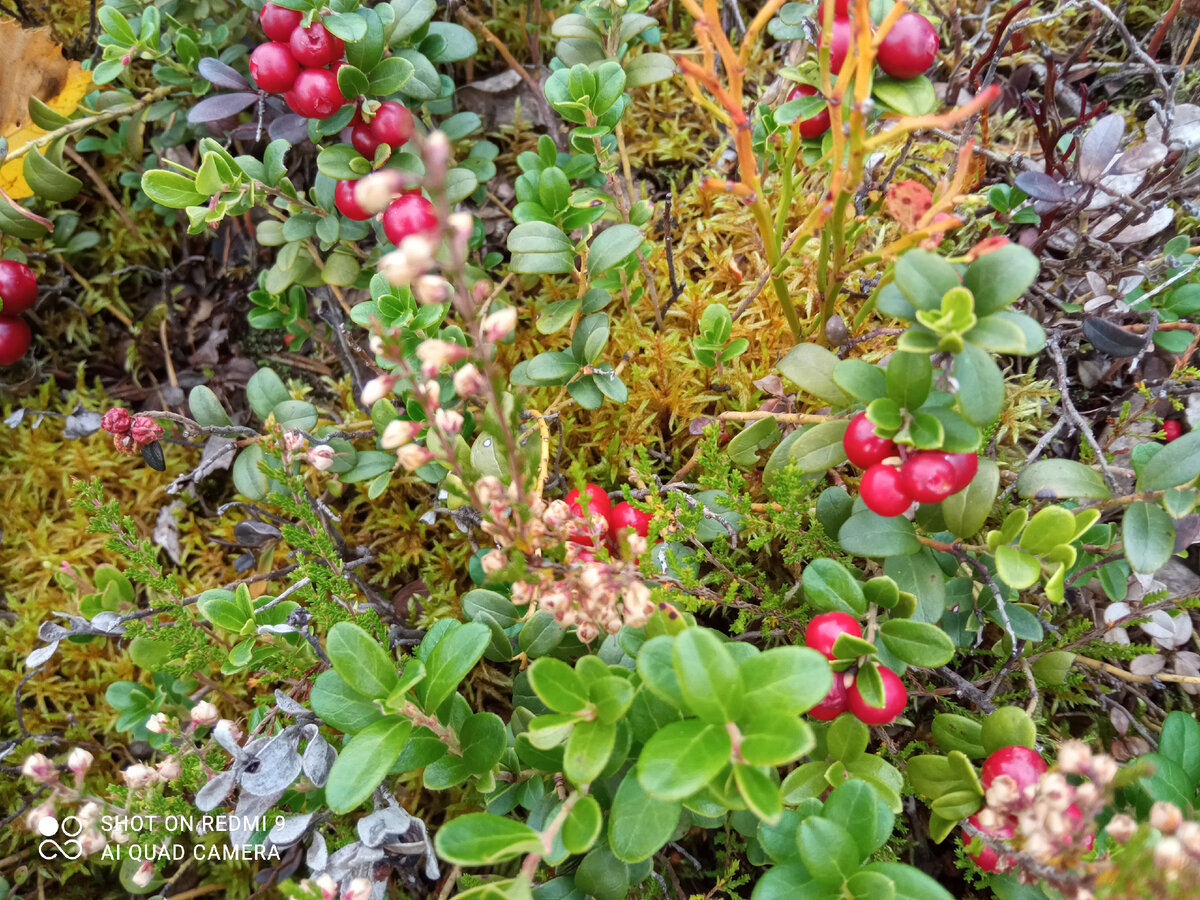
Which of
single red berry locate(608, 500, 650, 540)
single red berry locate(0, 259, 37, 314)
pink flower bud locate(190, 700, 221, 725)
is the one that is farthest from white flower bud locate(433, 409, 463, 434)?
single red berry locate(0, 259, 37, 314)

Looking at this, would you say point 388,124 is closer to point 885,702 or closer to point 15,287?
point 15,287

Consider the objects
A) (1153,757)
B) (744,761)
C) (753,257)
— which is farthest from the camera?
(753,257)

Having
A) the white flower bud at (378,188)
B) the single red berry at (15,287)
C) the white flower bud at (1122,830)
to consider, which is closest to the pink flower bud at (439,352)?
the white flower bud at (378,188)

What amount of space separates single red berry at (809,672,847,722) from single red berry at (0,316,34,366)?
3.15 m

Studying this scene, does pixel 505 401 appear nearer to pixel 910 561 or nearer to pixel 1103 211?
pixel 910 561

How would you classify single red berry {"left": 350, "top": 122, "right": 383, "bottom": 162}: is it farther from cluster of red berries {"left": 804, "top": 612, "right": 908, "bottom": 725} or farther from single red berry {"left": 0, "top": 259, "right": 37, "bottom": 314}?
cluster of red berries {"left": 804, "top": 612, "right": 908, "bottom": 725}

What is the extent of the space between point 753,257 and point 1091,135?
1.08m

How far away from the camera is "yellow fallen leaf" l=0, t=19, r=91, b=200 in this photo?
116 inches

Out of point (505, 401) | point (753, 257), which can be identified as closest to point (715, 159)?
point (753, 257)

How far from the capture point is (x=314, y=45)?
223 centimetres

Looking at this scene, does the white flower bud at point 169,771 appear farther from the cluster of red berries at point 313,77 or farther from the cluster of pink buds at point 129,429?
the cluster of red berries at point 313,77

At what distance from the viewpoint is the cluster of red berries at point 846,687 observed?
1588 mm

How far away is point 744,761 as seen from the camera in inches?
48.9

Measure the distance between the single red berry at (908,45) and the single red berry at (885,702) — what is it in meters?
1.32
